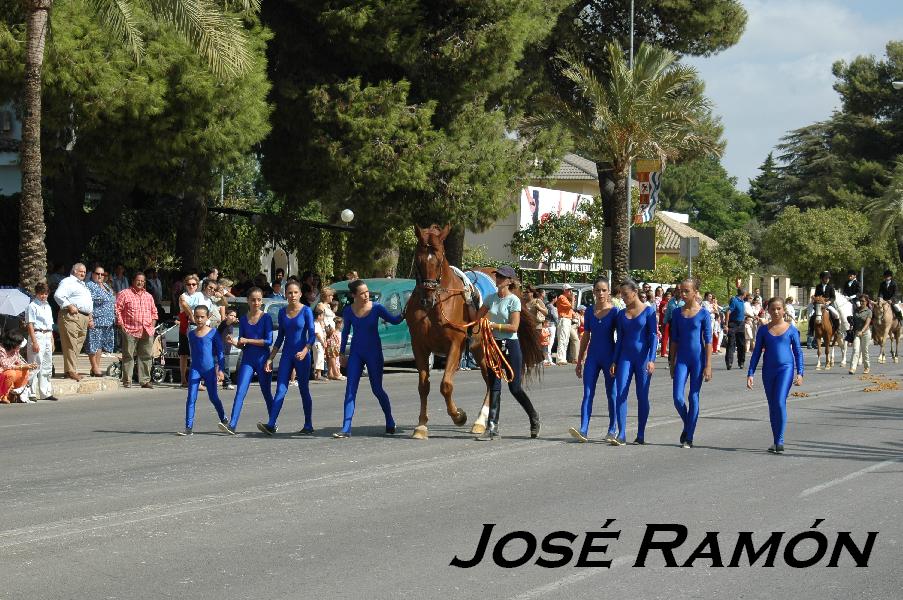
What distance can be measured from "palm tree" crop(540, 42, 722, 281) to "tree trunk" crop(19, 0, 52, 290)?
1715 cm

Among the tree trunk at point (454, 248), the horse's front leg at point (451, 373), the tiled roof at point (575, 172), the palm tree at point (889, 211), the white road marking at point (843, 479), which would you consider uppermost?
the tiled roof at point (575, 172)

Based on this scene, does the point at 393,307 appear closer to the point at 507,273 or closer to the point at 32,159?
the point at 32,159

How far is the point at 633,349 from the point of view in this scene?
13.9 meters

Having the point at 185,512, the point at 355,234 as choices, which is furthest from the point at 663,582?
the point at 355,234

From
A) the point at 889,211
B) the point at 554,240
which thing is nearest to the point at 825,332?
the point at 554,240

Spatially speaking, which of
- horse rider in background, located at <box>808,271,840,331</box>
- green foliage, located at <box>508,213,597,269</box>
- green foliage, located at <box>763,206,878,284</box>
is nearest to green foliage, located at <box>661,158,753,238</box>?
green foliage, located at <box>763,206,878,284</box>

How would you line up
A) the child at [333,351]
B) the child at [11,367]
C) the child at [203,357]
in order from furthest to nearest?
the child at [333,351] → the child at [11,367] → the child at [203,357]

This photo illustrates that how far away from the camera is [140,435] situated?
1473cm

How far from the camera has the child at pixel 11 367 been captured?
1922 centimetres

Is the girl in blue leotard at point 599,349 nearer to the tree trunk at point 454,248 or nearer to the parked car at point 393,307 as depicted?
the parked car at point 393,307

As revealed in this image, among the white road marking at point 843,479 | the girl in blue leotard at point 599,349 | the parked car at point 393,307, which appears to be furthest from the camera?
the parked car at point 393,307

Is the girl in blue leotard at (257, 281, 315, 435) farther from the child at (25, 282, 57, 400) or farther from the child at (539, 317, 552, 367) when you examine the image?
the child at (539, 317, 552, 367)

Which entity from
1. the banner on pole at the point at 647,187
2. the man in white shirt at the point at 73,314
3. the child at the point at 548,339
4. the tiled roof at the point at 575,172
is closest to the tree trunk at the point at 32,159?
the man in white shirt at the point at 73,314

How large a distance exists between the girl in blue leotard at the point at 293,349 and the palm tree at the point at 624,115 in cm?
2288
